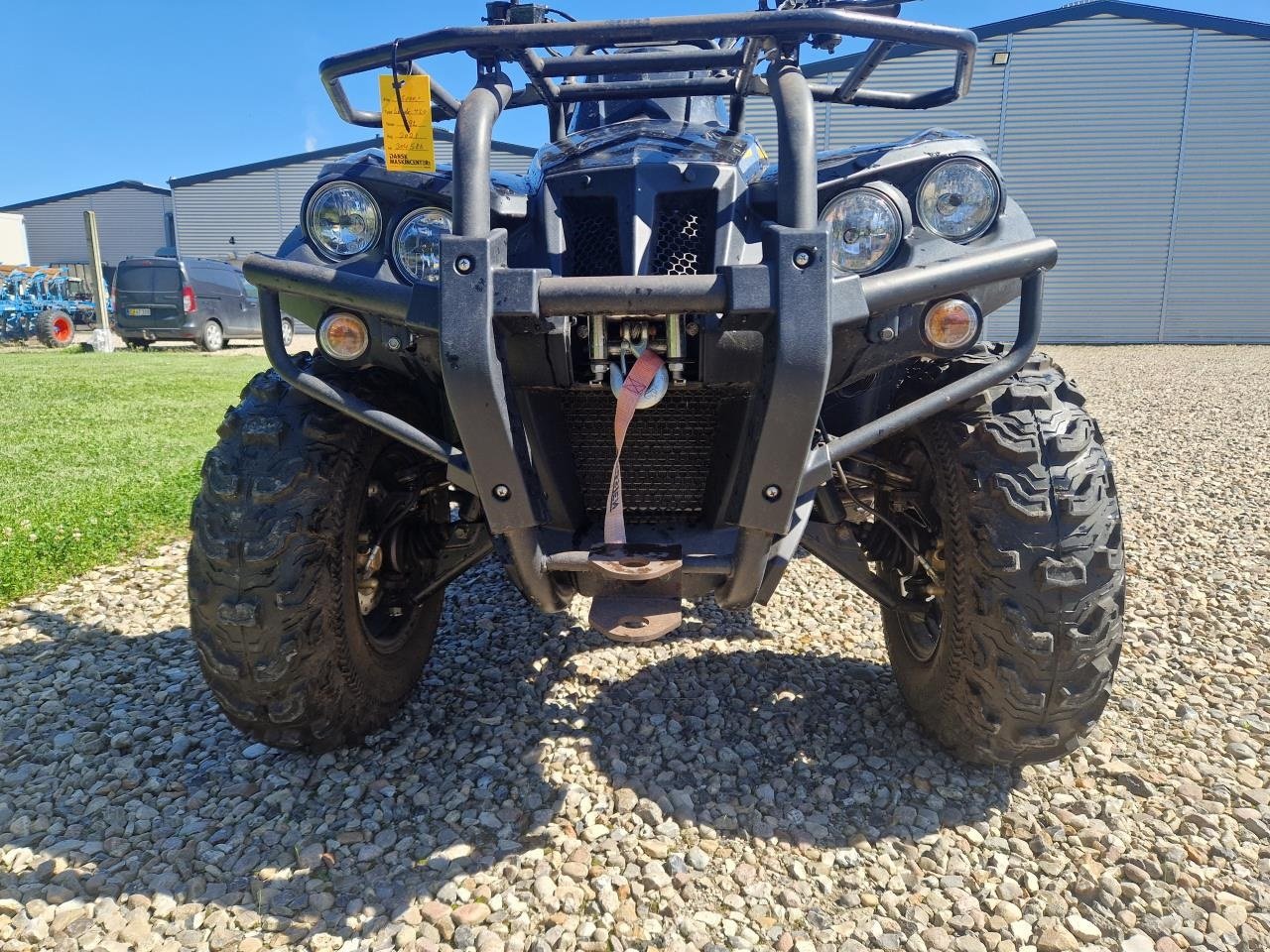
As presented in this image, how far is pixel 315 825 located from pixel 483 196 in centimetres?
178

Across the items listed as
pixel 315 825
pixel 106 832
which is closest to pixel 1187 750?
pixel 315 825

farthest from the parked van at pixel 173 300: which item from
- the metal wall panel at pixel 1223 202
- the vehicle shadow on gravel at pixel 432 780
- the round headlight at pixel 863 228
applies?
the metal wall panel at pixel 1223 202

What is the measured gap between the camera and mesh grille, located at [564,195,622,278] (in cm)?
225

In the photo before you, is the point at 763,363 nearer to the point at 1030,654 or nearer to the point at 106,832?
the point at 1030,654

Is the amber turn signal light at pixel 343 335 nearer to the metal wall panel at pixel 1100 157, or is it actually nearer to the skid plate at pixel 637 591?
the skid plate at pixel 637 591

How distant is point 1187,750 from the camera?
281 cm

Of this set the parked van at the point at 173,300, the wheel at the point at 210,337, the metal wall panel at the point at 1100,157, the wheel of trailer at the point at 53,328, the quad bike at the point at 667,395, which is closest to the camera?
the quad bike at the point at 667,395

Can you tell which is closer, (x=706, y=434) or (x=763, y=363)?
(x=763, y=363)

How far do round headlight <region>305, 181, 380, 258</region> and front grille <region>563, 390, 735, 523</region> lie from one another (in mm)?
743

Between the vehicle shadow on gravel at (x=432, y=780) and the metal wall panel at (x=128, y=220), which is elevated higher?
the metal wall panel at (x=128, y=220)

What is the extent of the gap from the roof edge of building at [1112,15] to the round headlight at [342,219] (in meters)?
19.7

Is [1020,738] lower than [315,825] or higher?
higher

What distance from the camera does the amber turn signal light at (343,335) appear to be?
234 cm

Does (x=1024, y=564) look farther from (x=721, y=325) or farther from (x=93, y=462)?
(x=93, y=462)
